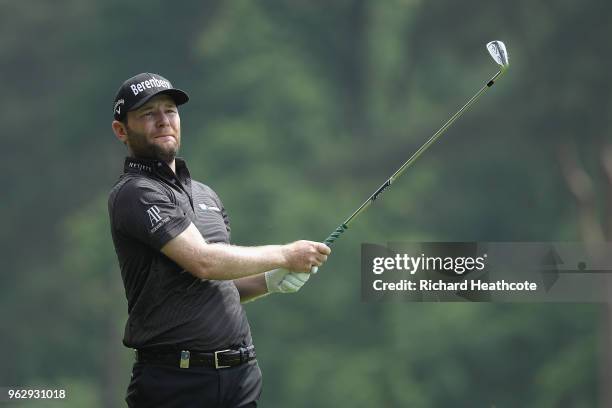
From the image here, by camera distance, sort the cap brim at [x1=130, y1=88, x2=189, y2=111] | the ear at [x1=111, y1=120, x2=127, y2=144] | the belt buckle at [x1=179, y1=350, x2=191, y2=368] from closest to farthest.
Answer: the belt buckle at [x1=179, y1=350, x2=191, y2=368], the cap brim at [x1=130, y1=88, x2=189, y2=111], the ear at [x1=111, y1=120, x2=127, y2=144]

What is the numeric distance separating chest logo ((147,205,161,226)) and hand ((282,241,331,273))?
41cm

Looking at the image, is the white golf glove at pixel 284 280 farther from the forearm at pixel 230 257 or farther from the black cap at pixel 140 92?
the black cap at pixel 140 92

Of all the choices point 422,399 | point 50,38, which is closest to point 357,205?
point 422,399

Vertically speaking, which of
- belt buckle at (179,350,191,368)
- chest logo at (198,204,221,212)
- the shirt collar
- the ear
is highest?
the ear

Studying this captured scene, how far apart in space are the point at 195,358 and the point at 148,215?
1.54ft

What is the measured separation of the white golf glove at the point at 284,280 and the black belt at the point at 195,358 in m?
0.29

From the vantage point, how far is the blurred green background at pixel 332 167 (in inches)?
182

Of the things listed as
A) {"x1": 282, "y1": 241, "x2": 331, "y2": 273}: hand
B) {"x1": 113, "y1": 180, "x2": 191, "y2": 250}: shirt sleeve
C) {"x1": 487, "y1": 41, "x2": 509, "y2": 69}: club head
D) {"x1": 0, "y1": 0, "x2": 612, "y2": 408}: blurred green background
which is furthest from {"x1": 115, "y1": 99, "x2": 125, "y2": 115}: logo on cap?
{"x1": 0, "y1": 0, "x2": 612, "y2": 408}: blurred green background

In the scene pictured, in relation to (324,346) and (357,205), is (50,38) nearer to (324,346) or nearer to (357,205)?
(357,205)

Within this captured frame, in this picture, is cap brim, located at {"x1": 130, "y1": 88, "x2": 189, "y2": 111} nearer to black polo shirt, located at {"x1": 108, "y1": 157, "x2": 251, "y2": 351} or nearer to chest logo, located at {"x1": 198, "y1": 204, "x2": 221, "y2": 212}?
black polo shirt, located at {"x1": 108, "y1": 157, "x2": 251, "y2": 351}

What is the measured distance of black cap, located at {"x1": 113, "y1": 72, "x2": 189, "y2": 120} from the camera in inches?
116

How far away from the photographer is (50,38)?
4.87m

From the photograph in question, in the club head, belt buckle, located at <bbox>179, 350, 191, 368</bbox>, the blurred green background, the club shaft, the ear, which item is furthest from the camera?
the blurred green background

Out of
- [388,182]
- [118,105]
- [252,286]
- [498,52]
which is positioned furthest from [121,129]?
[498,52]
